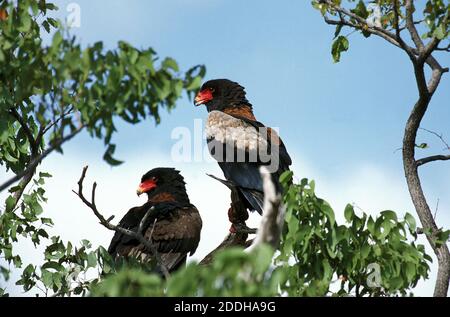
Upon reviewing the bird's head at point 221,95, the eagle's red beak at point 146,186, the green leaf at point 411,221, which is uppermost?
the bird's head at point 221,95

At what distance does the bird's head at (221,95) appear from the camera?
432 inches

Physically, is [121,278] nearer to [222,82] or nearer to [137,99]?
[137,99]

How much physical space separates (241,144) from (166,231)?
1.48 meters

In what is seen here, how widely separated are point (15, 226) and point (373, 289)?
12.2 ft

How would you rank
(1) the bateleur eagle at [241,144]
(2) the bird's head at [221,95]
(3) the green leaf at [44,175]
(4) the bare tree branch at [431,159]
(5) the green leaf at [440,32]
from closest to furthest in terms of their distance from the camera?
(5) the green leaf at [440,32]
(3) the green leaf at [44,175]
(4) the bare tree branch at [431,159]
(1) the bateleur eagle at [241,144]
(2) the bird's head at [221,95]

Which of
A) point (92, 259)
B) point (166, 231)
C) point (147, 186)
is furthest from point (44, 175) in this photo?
point (147, 186)

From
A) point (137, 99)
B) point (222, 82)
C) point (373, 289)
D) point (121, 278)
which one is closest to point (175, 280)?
point (121, 278)

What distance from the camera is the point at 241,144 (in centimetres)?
991

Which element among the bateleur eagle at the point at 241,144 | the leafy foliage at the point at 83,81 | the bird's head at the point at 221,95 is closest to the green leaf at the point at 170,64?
the leafy foliage at the point at 83,81

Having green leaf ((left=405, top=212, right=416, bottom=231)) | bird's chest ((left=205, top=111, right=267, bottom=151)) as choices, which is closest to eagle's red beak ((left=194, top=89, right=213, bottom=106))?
bird's chest ((left=205, top=111, right=267, bottom=151))

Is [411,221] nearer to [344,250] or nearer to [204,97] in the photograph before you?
[344,250]

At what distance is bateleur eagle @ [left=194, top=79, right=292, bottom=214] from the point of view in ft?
30.2

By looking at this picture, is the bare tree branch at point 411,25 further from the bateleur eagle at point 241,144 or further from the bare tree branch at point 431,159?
the bateleur eagle at point 241,144

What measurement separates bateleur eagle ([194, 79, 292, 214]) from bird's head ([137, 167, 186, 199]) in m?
0.60
